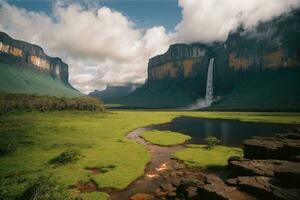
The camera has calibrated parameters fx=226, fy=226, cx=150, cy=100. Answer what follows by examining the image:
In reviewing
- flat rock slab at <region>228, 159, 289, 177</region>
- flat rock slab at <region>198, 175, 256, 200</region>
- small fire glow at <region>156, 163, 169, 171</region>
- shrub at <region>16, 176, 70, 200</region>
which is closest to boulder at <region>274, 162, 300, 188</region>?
flat rock slab at <region>228, 159, 289, 177</region>

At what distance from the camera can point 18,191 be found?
72.0 ft

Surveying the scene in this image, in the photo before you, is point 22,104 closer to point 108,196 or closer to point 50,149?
point 50,149

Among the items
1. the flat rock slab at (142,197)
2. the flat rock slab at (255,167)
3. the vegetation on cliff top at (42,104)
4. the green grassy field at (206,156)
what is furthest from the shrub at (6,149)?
the vegetation on cliff top at (42,104)

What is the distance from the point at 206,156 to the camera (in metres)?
36.5

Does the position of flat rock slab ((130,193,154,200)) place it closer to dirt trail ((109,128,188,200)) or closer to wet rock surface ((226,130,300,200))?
dirt trail ((109,128,188,200))

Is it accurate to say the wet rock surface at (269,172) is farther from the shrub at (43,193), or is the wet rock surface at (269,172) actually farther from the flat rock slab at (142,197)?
the shrub at (43,193)

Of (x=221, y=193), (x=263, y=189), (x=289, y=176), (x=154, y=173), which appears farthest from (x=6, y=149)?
(x=289, y=176)

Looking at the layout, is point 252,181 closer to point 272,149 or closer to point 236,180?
point 236,180

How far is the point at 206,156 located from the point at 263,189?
1947 cm

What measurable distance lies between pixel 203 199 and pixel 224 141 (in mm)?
35262

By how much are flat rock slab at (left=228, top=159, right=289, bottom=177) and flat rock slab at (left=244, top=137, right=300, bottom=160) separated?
2318 millimetres

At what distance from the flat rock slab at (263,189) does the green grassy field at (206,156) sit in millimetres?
12445

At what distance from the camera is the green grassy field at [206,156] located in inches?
1282

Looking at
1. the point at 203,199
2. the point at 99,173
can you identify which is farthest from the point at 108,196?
the point at 203,199
